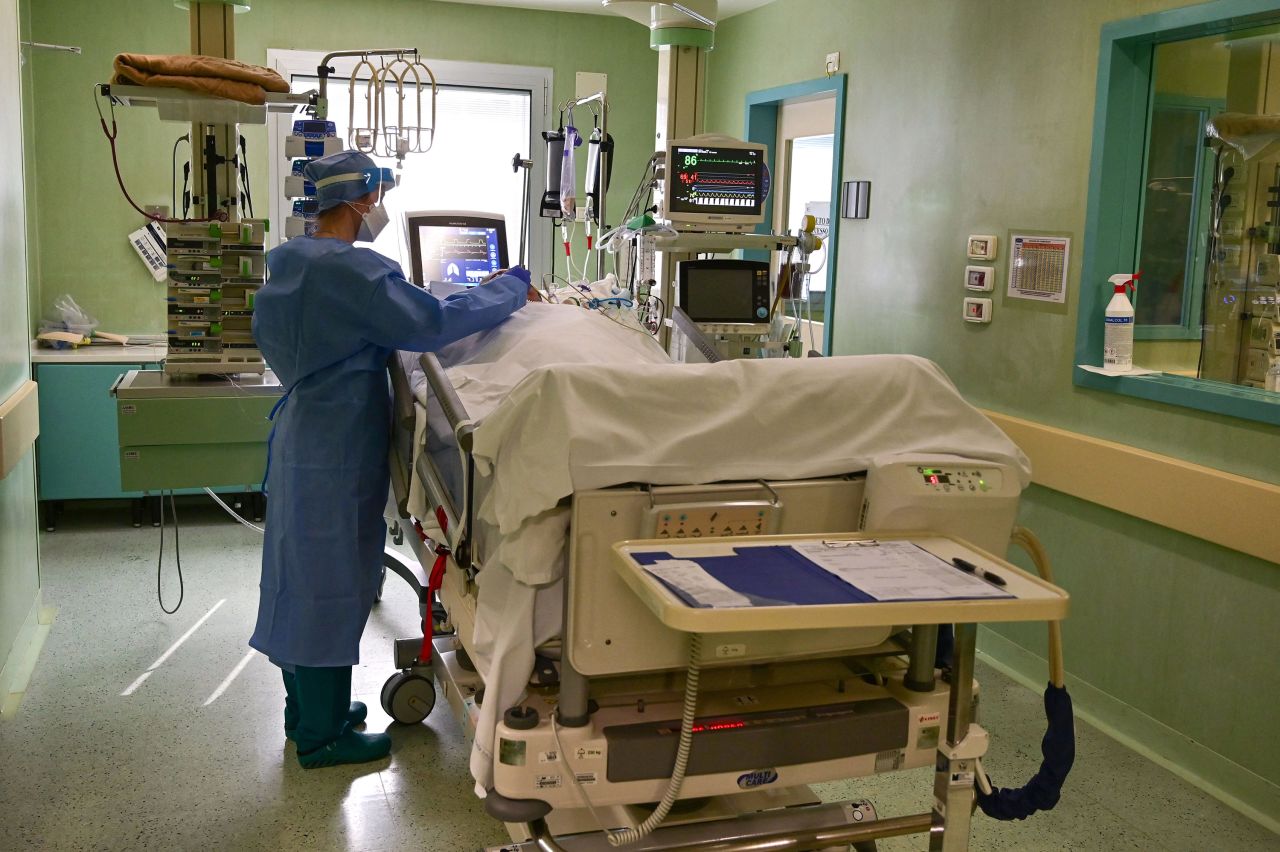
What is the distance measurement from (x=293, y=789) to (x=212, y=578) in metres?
1.92

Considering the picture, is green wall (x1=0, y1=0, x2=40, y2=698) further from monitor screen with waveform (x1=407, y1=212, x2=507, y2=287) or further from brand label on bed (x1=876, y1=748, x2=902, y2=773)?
brand label on bed (x1=876, y1=748, x2=902, y2=773)

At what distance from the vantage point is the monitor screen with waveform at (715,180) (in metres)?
3.82

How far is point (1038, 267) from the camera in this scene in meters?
3.81

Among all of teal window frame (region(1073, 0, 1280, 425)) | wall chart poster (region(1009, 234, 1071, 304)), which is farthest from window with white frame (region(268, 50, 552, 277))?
teal window frame (region(1073, 0, 1280, 425))

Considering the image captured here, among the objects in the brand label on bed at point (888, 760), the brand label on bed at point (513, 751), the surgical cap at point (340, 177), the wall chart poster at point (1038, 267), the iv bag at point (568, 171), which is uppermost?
the iv bag at point (568, 171)

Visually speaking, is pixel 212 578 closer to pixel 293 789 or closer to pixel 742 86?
pixel 293 789

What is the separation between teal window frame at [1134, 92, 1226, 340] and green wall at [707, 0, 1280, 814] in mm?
224

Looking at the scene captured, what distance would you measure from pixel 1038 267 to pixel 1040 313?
16cm

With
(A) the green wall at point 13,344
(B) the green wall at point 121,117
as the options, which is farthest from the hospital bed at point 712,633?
(B) the green wall at point 121,117

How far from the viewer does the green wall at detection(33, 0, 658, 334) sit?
18.2 feet

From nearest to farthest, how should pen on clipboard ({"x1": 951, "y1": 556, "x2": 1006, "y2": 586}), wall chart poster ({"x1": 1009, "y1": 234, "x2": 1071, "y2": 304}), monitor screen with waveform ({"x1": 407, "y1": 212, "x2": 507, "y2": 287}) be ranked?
pen on clipboard ({"x1": 951, "y1": 556, "x2": 1006, "y2": 586})
wall chart poster ({"x1": 1009, "y1": 234, "x2": 1071, "y2": 304})
monitor screen with waveform ({"x1": 407, "y1": 212, "x2": 507, "y2": 287})

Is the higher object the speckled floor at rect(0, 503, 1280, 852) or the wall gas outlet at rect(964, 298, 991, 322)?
the wall gas outlet at rect(964, 298, 991, 322)

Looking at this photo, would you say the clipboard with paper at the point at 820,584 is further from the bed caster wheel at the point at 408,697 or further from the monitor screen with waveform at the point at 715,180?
the monitor screen with waveform at the point at 715,180

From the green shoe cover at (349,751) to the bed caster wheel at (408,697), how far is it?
0.48 ft
